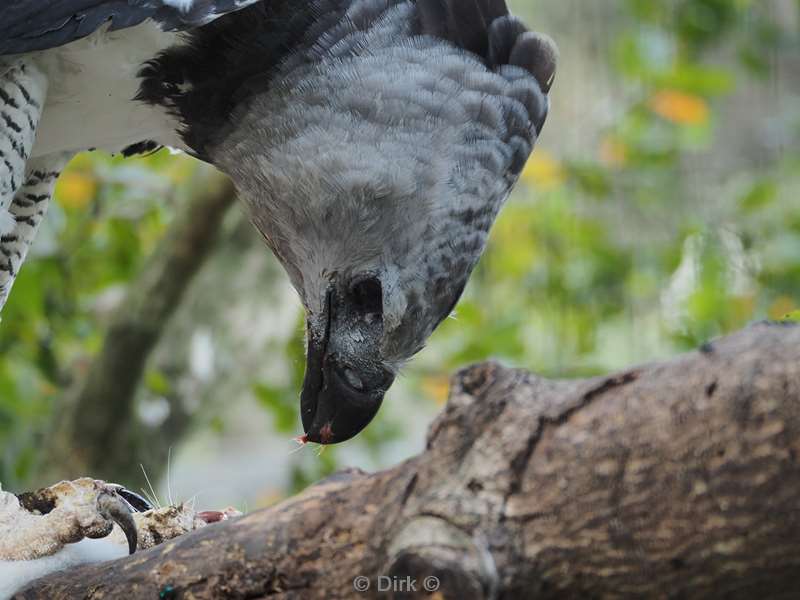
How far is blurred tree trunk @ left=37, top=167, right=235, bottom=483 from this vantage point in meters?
4.29

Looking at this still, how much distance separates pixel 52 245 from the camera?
432 centimetres

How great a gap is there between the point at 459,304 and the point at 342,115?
5.08 ft

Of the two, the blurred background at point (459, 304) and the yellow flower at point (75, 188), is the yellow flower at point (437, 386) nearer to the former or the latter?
the blurred background at point (459, 304)

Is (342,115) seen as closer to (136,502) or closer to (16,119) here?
(16,119)

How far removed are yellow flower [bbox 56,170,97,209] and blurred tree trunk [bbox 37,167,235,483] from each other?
639 mm

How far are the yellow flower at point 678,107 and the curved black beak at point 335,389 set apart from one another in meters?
3.26

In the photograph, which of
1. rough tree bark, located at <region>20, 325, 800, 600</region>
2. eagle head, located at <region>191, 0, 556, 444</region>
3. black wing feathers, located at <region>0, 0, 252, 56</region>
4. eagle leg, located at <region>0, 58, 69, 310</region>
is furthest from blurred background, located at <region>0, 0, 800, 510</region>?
rough tree bark, located at <region>20, 325, 800, 600</region>

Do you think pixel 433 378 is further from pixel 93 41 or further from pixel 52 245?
pixel 93 41

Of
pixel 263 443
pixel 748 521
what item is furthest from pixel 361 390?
pixel 263 443

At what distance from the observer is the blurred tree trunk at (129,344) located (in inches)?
169

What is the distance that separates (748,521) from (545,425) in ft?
0.99

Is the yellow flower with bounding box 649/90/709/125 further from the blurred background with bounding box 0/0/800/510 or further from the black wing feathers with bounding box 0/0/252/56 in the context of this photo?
the black wing feathers with bounding box 0/0/252/56

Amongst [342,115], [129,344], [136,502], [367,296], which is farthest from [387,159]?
[129,344]

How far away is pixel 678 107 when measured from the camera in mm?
5480
